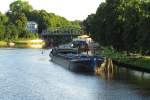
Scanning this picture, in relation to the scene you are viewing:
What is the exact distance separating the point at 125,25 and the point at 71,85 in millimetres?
26748

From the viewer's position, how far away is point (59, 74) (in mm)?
73812

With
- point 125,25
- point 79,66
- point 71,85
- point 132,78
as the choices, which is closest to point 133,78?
point 132,78

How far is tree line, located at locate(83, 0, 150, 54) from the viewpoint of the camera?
69.7 meters

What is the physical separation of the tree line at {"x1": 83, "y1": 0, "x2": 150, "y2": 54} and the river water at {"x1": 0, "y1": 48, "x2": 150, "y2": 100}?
5.01 metres

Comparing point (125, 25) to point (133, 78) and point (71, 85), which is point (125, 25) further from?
point (71, 85)

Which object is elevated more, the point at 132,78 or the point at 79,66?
the point at 79,66

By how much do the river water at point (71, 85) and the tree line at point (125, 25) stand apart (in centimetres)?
501

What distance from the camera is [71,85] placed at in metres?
60.0

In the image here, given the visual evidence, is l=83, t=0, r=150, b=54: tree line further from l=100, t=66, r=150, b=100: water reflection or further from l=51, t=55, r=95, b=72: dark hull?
l=51, t=55, r=95, b=72: dark hull

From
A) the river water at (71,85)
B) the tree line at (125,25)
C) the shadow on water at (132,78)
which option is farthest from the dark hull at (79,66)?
the tree line at (125,25)

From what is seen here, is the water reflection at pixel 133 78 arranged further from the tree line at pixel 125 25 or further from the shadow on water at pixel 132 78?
the tree line at pixel 125 25

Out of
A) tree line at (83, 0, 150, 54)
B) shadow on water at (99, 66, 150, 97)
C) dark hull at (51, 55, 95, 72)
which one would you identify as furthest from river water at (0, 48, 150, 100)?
tree line at (83, 0, 150, 54)

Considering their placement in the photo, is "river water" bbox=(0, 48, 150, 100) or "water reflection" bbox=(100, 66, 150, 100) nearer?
"river water" bbox=(0, 48, 150, 100)

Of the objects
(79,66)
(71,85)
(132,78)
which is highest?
(79,66)
